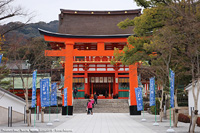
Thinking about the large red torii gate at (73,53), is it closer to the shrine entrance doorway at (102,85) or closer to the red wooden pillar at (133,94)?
the red wooden pillar at (133,94)

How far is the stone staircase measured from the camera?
118 feet

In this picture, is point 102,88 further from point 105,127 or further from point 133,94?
point 105,127

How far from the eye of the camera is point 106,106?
37656 millimetres

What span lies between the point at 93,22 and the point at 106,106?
1139 cm

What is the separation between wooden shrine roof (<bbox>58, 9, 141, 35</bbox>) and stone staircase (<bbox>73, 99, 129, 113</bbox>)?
29.1 ft

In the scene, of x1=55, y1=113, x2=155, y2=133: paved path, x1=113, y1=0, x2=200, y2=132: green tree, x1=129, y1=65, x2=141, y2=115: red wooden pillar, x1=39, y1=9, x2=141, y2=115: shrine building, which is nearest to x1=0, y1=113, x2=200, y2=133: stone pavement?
x1=55, y1=113, x2=155, y2=133: paved path

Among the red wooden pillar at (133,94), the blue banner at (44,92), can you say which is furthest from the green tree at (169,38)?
the blue banner at (44,92)

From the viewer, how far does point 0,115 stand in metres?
18.2

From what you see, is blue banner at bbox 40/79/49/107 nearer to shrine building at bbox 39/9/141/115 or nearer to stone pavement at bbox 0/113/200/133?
stone pavement at bbox 0/113/200/133

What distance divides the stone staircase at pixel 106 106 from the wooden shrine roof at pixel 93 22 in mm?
8869

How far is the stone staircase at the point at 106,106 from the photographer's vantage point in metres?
35.9

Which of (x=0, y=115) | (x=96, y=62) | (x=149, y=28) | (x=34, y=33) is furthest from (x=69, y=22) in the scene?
(x=34, y=33)

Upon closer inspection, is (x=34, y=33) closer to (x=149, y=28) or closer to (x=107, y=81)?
(x=107, y=81)

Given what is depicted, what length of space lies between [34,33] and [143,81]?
4777cm
